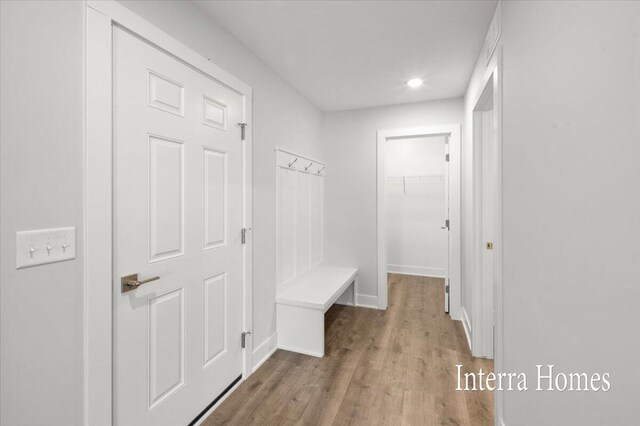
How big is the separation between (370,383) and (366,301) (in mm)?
1534

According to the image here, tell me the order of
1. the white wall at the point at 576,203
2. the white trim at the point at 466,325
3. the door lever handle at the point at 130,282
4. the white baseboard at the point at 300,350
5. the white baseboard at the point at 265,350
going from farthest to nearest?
the white trim at the point at 466,325, the white baseboard at the point at 300,350, the white baseboard at the point at 265,350, the door lever handle at the point at 130,282, the white wall at the point at 576,203

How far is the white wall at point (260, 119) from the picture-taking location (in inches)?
66.7

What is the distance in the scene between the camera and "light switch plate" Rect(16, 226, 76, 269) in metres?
0.98

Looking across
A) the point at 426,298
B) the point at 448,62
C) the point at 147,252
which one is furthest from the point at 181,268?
the point at 426,298

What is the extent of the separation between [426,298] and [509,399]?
253cm

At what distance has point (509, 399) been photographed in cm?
144

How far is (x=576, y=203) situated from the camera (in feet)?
2.70

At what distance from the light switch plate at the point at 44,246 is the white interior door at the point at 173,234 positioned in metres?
0.19

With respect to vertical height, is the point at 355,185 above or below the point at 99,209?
above

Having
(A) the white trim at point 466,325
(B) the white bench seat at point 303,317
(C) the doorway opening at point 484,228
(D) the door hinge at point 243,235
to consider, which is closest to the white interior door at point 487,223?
(C) the doorway opening at point 484,228

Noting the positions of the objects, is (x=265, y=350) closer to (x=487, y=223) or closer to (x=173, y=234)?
(x=173, y=234)

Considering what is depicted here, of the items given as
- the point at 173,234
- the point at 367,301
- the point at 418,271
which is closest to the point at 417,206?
the point at 418,271

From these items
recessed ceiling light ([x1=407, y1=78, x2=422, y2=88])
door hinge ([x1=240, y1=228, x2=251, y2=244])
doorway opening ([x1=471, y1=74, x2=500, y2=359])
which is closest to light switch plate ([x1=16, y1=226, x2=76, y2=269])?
door hinge ([x1=240, y1=228, x2=251, y2=244])

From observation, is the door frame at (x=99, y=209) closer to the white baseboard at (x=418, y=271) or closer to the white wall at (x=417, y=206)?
the white wall at (x=417, y=206)
